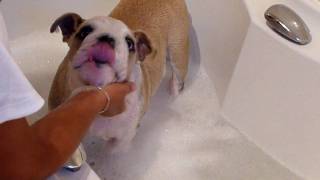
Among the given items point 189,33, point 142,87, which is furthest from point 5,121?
point 189,33

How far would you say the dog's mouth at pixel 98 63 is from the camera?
0.96 meters

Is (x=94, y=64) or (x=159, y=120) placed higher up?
(x=94, y=64)

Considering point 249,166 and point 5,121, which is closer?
point 5,121

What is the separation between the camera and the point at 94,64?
38.4 inches

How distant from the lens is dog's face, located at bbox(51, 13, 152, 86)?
3.17ft

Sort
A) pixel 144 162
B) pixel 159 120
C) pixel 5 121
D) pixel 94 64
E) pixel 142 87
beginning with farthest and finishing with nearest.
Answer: pixel 159 120 → pixel 144 162 → pixel 142 87 → pixel 94 64 → pixel 5 121

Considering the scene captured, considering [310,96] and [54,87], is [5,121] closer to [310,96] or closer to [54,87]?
[54,87]

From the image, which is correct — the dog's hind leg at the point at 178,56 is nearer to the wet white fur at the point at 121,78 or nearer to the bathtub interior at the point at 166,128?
→ the bathtub interior at the point at 166,128

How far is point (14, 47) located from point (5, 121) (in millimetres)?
1011

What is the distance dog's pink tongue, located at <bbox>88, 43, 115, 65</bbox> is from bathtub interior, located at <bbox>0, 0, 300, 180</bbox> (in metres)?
0.40

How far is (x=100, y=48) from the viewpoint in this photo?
3.16 feet

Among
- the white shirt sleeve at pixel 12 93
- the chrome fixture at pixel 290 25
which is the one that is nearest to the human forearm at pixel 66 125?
the white shirt sleeve at pixel 12 93

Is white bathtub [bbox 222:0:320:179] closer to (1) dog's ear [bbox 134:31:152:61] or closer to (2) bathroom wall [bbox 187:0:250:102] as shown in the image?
(2) bathroom wall [bbox 187:0:250:102]

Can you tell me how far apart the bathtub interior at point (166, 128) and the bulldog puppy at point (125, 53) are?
0.06 meters
